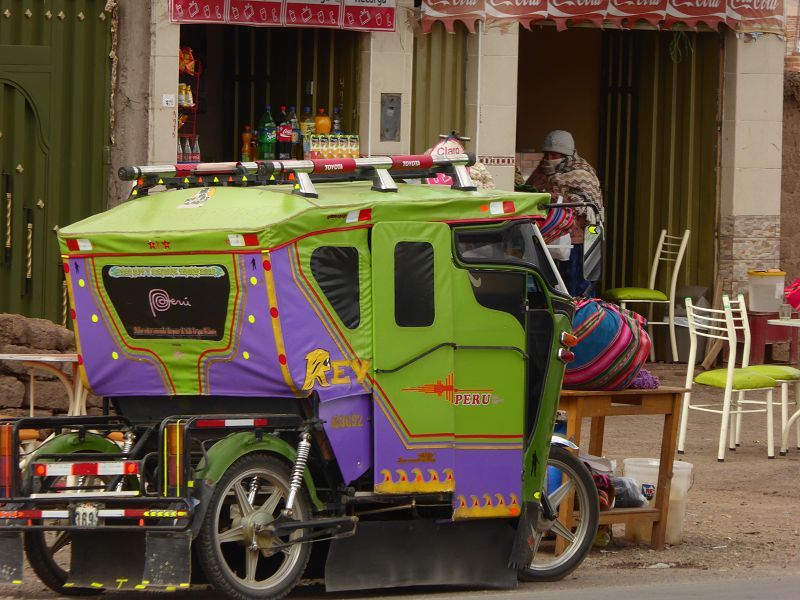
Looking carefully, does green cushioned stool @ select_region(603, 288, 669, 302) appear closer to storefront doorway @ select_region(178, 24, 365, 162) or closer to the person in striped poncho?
the person in striped poncho

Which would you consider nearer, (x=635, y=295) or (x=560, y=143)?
(x=560, y=143)

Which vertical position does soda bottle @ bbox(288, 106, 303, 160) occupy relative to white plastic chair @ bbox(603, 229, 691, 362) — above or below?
above

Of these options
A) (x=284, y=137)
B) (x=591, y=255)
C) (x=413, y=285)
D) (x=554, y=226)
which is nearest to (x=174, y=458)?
(x=413, y=285)

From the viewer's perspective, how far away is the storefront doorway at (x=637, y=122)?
1692 centimetres

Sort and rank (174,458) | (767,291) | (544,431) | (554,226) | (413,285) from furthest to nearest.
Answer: (767,291) < (554,226) < (544,431) < (413,285) < (174,458)

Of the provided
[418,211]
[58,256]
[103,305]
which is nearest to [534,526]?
[418,211]

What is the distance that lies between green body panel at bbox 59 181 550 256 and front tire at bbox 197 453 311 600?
96cm

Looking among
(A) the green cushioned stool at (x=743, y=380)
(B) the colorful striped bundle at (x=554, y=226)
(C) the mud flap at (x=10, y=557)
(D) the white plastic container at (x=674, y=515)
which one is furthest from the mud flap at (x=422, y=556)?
(A) the green cushioned stool at (x=743, y=380)

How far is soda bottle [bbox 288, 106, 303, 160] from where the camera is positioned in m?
14.9

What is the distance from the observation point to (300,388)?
729cm

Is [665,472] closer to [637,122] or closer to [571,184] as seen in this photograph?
[571,184]

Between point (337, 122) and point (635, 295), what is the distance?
3.68 meters

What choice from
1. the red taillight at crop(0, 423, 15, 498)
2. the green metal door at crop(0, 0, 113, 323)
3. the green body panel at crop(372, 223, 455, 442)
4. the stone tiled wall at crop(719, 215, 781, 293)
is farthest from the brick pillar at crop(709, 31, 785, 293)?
the red taillight at crop(0, 423, 15, 498)

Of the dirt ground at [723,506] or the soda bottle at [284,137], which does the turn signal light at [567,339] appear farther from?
the soda bottle at [284,137]
